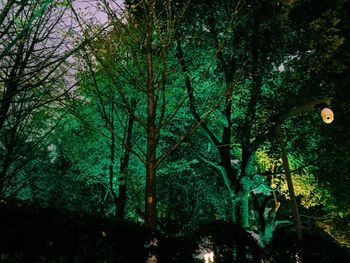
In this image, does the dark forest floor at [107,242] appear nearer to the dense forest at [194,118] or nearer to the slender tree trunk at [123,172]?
the dense forest at [194,118]

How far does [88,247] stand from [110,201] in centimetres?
2787

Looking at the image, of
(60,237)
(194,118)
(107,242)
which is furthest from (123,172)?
(60,237)

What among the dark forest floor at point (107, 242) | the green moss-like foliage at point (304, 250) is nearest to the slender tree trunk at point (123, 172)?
the dark forest floor at point (107, 242)

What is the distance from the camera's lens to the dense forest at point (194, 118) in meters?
6.13

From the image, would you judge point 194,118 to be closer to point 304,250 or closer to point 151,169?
point 151,169

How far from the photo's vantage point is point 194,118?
17.0 metres

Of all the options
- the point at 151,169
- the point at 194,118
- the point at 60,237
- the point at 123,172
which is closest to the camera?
the point at 60,237

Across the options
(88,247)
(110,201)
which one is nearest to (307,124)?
(88,247)

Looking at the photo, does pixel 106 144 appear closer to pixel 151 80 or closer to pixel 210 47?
pixel 210 47

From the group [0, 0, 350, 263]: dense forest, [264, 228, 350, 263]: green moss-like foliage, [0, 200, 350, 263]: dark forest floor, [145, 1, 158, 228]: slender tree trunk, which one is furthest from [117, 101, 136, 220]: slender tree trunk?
[264, 228, 350, 263]: green moss-like foliage

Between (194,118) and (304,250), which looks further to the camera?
(194,118)

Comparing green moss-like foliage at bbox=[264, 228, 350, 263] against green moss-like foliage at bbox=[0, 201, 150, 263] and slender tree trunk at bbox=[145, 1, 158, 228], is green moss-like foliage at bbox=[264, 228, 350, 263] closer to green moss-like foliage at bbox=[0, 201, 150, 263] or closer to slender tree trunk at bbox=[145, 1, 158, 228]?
slender tree trunk at bbox=[145, 1, 158, 228]

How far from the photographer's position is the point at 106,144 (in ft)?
70.7

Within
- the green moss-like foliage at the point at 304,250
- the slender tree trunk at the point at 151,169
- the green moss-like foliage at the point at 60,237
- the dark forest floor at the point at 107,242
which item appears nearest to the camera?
the green moss-like foliage at the point at 60,237
